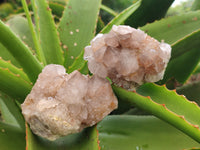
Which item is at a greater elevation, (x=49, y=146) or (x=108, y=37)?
(x=108, y=37)

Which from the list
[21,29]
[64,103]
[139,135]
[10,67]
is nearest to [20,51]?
[10,67]

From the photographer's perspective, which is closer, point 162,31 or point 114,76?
point 114,76

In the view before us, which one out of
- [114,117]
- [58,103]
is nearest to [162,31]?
[114,117]

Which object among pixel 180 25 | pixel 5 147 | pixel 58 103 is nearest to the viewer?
pixel 58 103

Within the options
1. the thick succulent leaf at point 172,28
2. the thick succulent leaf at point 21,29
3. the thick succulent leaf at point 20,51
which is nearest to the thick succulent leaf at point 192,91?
the thick succulent leaf at point 172,28

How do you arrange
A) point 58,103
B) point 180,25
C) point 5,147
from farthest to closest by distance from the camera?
point 180,25 → point 5,147 → point 58,103

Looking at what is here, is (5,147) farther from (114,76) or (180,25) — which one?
(180,25)
